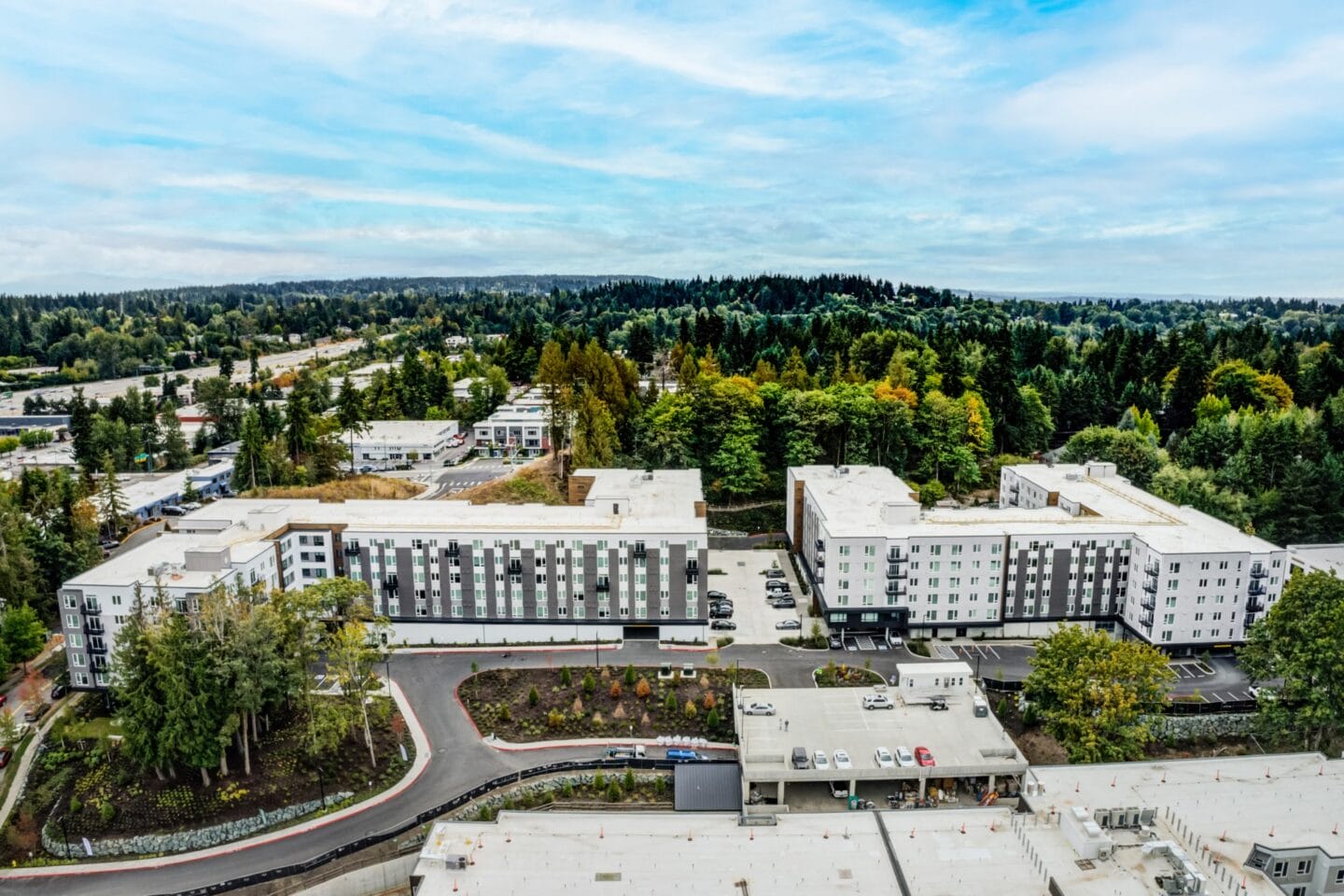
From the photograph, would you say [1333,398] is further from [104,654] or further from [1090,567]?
[104,654]

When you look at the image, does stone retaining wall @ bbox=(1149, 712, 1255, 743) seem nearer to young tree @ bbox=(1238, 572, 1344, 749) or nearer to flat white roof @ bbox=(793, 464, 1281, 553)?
young tree @ bbox=(1238, 572, 1344, 749)

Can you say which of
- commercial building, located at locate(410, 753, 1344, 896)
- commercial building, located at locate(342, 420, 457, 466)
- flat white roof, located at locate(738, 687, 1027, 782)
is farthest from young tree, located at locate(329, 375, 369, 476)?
commercial building, located at locate(410, 753, 1344, 896)

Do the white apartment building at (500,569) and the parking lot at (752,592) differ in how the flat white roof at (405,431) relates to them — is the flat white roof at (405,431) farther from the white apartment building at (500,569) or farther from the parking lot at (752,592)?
the parking lot at (752,592)

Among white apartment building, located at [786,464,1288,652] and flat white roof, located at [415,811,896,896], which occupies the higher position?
white apartment building, located at [786,464,1288,652]

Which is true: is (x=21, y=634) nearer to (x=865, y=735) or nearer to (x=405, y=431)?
(x=865, y=735)

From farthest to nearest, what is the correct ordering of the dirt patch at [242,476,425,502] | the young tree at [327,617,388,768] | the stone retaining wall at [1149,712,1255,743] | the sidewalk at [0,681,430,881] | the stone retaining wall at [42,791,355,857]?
1. the dirt patch at [242,476,425,502]
2. the stone retaining wall at [1149,712,1255,743]
3. the young tree at [327,617,388,768]
4. the stone retaining wall at [42,791,355,857]
5. the sidewalk at [0,681,430,881]

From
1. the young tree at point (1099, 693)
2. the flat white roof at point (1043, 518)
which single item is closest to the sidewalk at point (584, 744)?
the young tree at point (1099, 693)
